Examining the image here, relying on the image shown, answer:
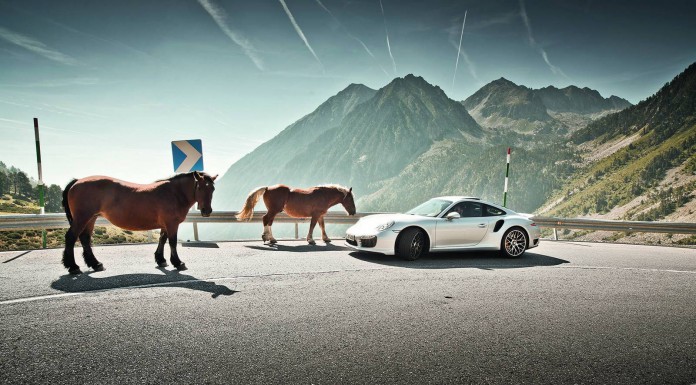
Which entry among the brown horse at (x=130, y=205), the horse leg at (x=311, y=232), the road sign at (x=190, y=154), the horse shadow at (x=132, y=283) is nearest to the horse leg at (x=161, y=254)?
the brown horse at (x=130, y=205)

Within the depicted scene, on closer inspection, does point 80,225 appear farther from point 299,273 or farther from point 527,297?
point 527,297

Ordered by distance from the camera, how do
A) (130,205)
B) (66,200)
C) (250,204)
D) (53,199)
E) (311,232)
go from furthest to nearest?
1. (53,199)
2. (311,232)
3. (250,204)
4. (130,205)
5. (66,200)

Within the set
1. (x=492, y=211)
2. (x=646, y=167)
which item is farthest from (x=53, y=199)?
(x=646, y=167)

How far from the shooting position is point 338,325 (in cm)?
390

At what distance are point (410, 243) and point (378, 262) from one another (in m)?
0.85

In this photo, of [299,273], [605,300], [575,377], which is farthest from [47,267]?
[605,300]

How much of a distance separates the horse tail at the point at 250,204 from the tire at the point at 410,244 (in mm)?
4994

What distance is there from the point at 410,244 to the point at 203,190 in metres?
4.41

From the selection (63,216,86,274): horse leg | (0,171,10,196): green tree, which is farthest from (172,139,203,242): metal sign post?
(0,171,10,196): green tree

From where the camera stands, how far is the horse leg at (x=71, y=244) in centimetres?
585

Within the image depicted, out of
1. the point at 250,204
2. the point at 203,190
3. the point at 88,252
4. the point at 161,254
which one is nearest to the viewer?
the point at 88,252

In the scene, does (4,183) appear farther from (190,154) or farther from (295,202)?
(295,202)

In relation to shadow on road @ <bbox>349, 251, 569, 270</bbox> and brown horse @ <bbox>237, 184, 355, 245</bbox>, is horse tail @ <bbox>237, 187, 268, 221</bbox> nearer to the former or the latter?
brown horse @ <bbox>237, 184, 355, 245</bbox>

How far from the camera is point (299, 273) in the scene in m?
6.41
